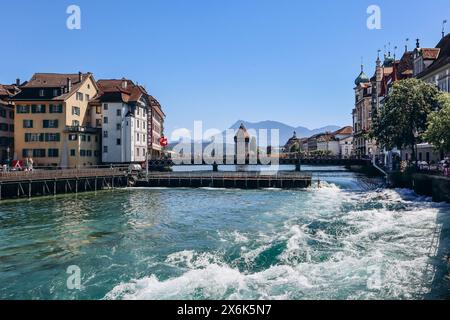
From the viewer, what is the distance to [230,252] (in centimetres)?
2320

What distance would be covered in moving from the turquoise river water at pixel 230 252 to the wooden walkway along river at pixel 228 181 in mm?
28939

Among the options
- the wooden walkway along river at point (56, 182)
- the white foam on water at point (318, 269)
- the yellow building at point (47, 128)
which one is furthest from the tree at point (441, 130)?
the yellow building at point (47, 128)

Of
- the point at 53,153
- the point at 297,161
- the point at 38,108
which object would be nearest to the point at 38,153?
the point at 53,153

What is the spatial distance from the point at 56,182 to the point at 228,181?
1181 inches

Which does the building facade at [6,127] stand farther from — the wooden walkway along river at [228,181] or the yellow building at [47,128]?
the wooden walkway along river at [228,181]

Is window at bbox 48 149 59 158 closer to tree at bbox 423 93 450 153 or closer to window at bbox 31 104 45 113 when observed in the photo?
window at bbox 31 104 45 113

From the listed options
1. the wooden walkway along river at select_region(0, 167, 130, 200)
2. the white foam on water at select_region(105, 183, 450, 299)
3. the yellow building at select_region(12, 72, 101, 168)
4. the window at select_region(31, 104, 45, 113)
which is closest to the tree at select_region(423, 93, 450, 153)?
the white foam on water at select_region(105, 183, 450, 299)

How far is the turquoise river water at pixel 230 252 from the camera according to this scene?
17062 mm

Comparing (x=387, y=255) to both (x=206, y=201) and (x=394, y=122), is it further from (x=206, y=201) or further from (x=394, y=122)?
(x=394, y=122)

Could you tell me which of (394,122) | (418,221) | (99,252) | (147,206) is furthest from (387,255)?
(394,122)

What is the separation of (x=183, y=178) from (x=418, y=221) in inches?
1977

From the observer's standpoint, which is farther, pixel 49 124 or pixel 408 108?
pixel 49 124

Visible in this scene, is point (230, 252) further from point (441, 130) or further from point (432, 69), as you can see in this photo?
point (432, 69)

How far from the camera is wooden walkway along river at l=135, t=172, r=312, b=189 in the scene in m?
71.8
